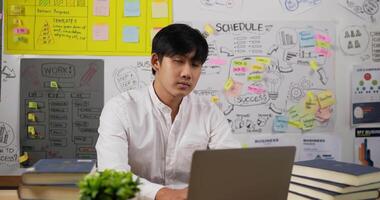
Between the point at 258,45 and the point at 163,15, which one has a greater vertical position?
A: the point at 163,15

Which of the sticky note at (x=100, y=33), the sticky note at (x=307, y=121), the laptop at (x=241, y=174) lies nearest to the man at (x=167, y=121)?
the laptop at (x=241, y=174)

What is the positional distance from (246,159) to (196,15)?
188 cm

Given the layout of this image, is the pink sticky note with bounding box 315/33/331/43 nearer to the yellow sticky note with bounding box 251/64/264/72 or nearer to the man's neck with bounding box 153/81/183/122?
the yellow sticky note with bounding box 251/64/264/72

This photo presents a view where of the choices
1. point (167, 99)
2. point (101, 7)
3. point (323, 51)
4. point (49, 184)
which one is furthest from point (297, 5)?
point (49, 184)

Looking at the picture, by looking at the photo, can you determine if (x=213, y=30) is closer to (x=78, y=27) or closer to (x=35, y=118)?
(x=78, y=27)

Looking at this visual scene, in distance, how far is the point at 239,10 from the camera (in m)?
2.75

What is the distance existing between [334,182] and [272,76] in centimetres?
154

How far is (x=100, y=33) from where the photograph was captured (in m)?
2.69

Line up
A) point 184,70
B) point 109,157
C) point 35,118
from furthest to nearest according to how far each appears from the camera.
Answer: point 35,118, point 184,70, point 109,157

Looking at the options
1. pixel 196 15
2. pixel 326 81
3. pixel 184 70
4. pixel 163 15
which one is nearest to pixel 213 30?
pixel 196 15

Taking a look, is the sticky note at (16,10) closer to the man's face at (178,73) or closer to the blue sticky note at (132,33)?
the blue sticky note at (132,33)

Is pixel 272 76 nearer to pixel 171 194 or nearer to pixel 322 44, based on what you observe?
pixel 322 44

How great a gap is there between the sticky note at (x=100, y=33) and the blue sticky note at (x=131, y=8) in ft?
0.52

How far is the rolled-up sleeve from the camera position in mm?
1423
